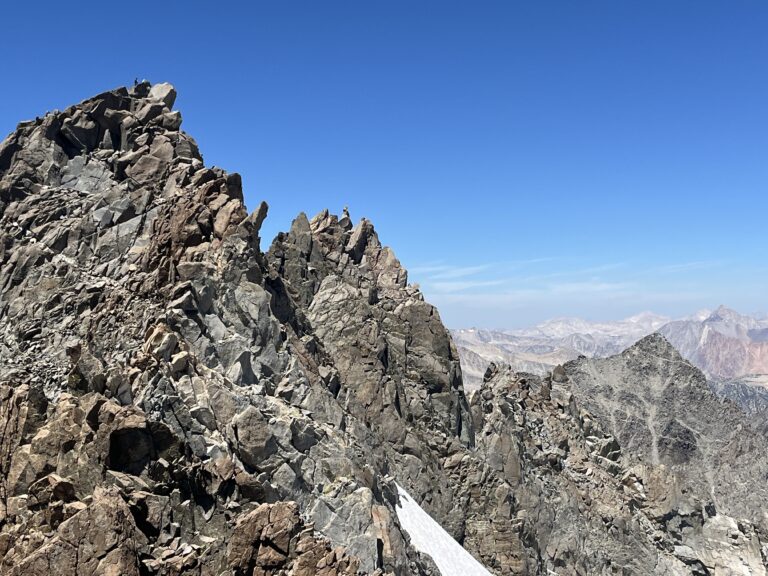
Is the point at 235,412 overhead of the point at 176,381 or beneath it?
beneath

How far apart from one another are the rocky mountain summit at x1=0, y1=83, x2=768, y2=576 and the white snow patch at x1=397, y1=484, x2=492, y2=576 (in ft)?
3.03

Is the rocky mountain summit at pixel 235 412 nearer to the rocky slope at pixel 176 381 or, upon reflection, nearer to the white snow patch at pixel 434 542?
the rocky slope at pixel 176 381

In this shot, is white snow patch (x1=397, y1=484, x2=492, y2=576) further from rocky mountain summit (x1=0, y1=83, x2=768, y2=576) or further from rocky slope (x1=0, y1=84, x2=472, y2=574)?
rocky slope (x1=0, y1=84, x2=472, y2=574)

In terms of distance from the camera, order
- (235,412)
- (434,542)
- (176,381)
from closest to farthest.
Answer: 1. (176,381)
2. (235,412)
3. (434,542)

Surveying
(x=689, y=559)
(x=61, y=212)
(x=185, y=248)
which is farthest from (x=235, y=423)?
(x=689, y=559)

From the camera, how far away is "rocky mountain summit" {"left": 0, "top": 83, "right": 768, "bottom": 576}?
2880 cm

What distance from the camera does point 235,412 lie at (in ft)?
124

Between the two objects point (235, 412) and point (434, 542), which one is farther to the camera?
point (434, 542)

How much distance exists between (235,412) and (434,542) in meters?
24.8

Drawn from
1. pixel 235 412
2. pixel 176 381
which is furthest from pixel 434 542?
pixel 176 381

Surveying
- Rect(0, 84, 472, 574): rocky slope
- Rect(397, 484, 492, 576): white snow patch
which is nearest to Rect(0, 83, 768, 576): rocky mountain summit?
Rect(0, 84, 472, 574): rocky slope

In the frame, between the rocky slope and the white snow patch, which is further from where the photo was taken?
the white snow patch

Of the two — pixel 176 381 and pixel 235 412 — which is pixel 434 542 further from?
pixel 176 381

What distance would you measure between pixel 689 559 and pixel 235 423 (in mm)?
71342
